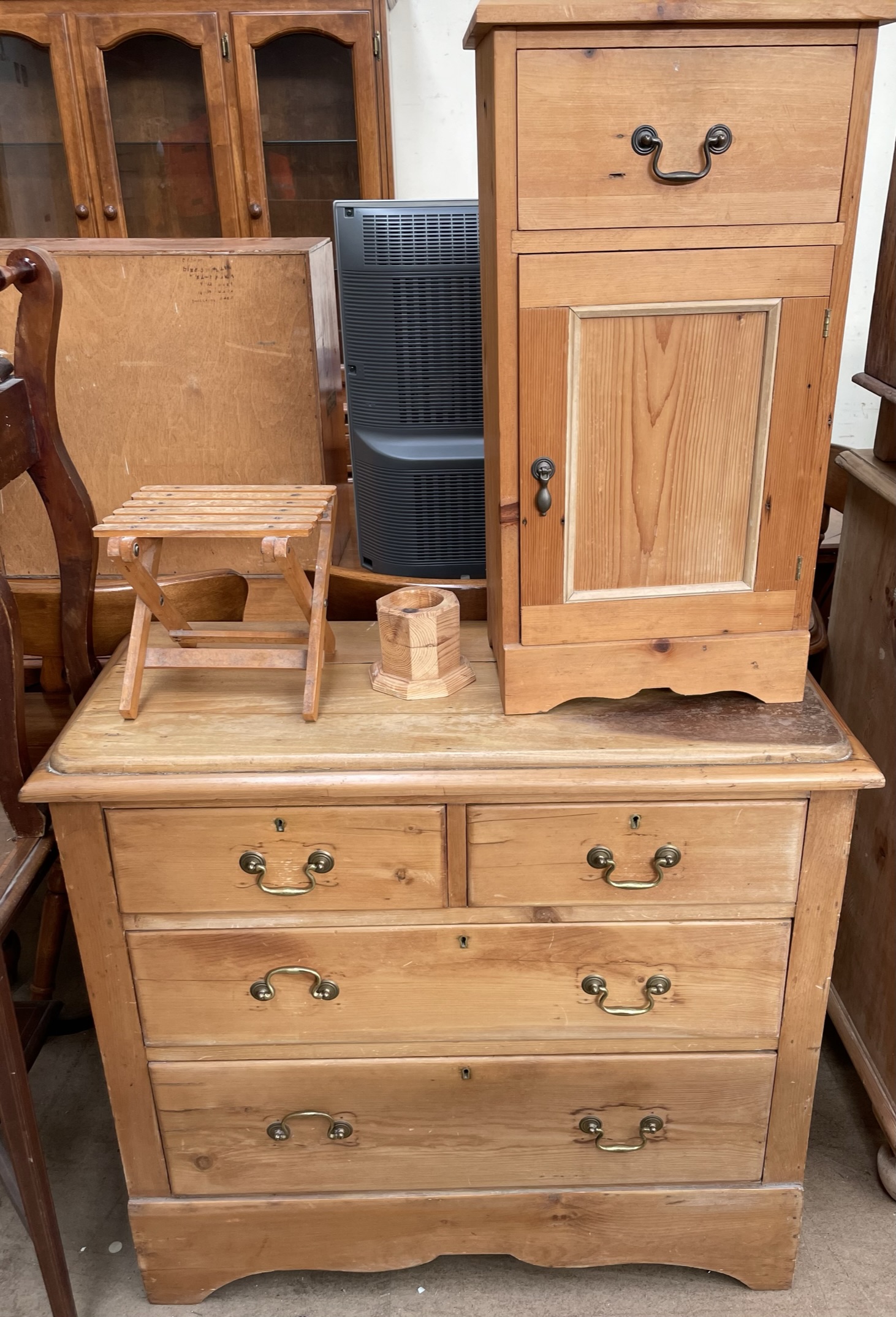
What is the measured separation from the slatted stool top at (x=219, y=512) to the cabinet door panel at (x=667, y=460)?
0.99 ft

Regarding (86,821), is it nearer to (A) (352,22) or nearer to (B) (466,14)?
(A) (352,22)

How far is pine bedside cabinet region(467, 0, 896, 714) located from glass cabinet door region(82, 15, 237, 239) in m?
2.17

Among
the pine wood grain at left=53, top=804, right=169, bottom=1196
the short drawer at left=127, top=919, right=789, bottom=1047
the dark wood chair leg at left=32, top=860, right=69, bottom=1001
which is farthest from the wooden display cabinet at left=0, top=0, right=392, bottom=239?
the short drawer at left=127, top=919, right=789, bottom=1047

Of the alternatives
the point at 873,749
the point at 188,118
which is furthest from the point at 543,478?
the point at 188,118

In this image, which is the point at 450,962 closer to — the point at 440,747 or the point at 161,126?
the point at 440,747

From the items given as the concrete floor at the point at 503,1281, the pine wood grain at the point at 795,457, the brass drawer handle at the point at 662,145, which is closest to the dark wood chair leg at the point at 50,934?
the concrete floor at the point at 503,1281

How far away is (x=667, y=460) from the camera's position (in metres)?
1.26

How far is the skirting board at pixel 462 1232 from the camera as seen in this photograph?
5.04 feet

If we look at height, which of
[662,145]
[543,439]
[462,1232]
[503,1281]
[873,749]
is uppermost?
[662,145]

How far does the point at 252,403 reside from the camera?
1798mm

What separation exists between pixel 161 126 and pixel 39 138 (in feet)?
1.26

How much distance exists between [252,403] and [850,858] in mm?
1324

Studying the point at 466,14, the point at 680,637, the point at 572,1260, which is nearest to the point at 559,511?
the point at 680,637

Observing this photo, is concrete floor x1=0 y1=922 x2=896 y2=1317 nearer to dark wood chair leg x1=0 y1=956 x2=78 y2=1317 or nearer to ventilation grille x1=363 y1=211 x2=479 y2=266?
dark wood chair leg x1=0 y1=956 x2=78 y2=1317
